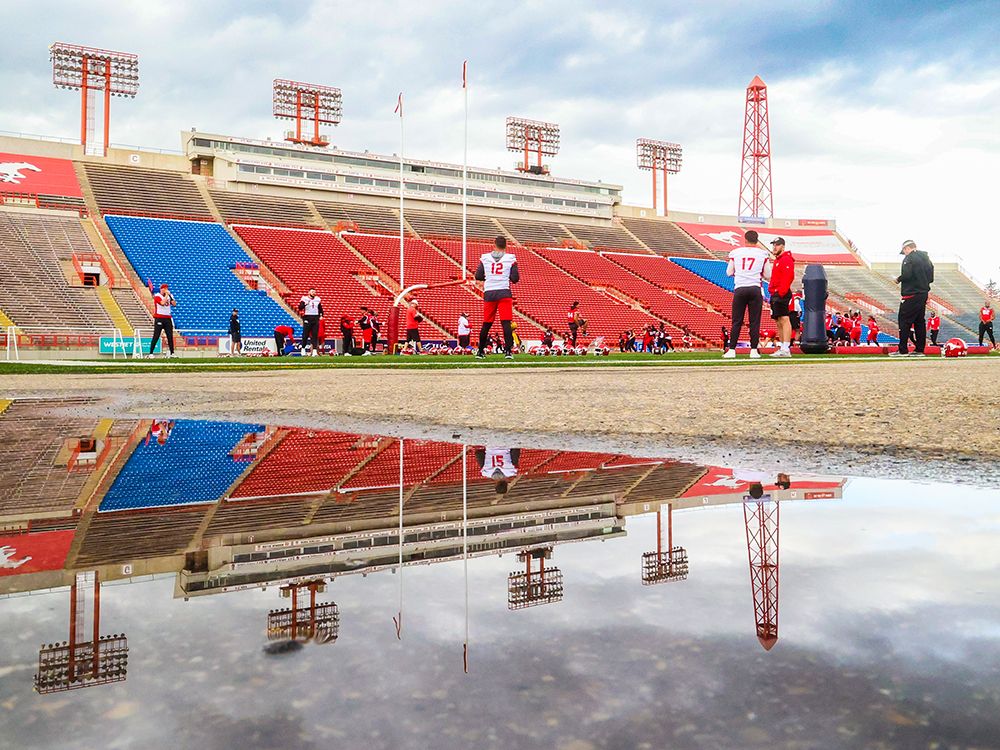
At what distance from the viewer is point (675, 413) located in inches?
214

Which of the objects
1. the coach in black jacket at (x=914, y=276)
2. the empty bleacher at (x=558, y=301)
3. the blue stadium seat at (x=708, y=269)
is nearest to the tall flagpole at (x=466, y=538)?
the coach in black jacket at (x=914, y=276)

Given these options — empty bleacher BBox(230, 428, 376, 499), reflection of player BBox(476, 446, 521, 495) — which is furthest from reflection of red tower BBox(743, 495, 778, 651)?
empty bleacher BBox(230, 428, 376, 499)

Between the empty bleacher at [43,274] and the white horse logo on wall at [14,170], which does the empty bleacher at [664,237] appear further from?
the white horse logo on wall at [14,170]

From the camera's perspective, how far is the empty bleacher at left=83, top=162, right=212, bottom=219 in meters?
39.5

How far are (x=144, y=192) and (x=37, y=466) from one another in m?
42.2

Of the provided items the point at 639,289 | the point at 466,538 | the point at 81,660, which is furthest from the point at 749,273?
the point at 639,289

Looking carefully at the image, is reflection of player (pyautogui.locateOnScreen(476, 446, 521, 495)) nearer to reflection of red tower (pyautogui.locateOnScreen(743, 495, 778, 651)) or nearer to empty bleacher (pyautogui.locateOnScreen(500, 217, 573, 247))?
reflection of red tower (pyautogui.locateOnScreen(743, 495, 778, 651))

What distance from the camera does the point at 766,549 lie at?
1903 millimetres

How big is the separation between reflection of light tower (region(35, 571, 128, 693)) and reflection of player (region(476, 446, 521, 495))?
1516 mm

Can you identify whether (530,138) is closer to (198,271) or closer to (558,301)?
(558,301)

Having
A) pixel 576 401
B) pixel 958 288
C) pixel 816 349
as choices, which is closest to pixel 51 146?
pixel 816 349

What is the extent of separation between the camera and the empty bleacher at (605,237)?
2121 inches

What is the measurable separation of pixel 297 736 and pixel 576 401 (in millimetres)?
5642

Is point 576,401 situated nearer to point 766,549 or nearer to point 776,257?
point 766,549
